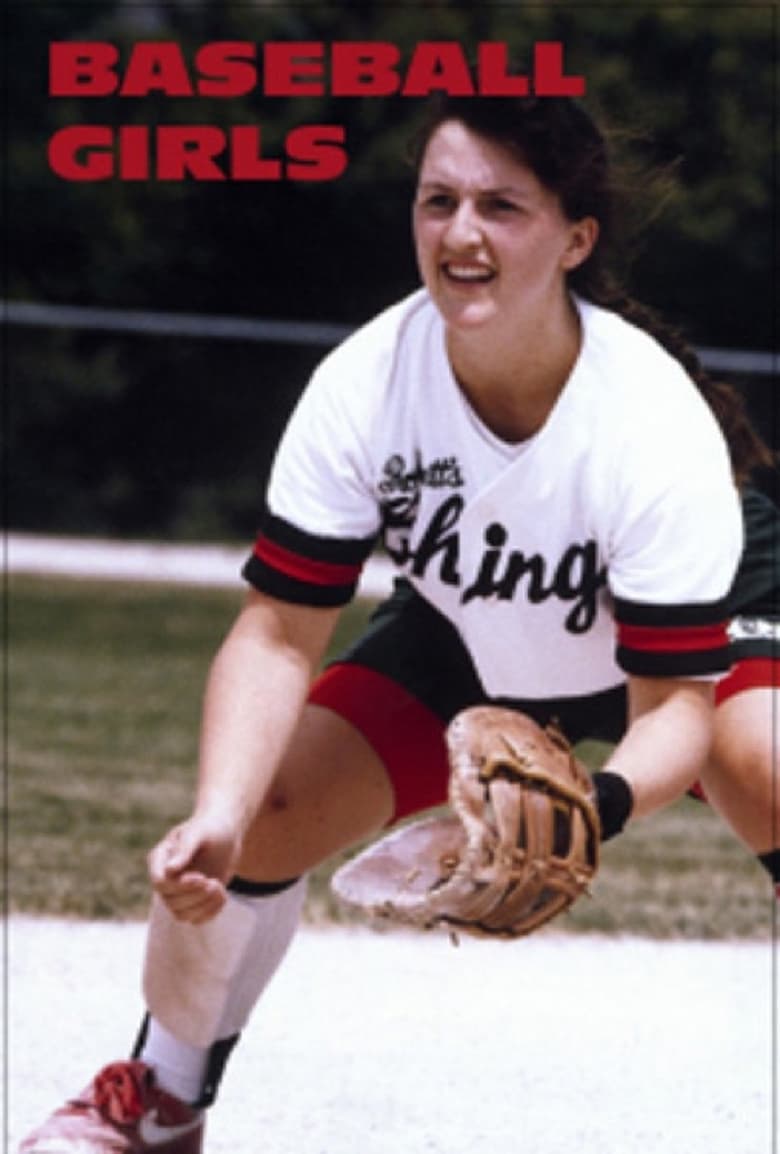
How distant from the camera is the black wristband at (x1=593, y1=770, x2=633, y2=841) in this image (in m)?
2.43

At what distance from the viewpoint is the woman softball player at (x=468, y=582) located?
8.41ft

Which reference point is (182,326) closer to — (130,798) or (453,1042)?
(130,798)

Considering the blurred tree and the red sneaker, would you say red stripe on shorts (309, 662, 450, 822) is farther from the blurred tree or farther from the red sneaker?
the blurred tree

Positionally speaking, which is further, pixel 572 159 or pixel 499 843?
pixel 572 159

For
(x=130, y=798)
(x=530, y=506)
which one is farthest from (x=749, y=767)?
(x=130, y=798)

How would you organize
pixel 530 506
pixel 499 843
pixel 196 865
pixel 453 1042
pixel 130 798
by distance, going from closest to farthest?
1. pixel 499 843
2. pixel 196 865
3. pixel 530 506
4. pixel 453 1042
5. pixel 130 798

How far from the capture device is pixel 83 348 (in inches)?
533

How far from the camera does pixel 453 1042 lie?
3877mm

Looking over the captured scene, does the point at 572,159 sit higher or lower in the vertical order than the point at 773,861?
higher

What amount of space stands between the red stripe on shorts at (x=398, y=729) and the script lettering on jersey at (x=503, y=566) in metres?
0.26

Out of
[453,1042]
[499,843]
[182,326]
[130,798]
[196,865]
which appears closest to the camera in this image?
[499,843]

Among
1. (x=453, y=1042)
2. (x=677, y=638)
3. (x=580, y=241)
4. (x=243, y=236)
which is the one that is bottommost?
(x=453, y=1042)

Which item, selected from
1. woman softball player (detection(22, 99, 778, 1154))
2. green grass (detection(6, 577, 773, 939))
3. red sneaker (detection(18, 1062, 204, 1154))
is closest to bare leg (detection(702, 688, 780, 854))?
woman softball player (detection(22, 99, 778, 1154))

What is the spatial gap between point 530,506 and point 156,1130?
0.94m
